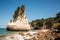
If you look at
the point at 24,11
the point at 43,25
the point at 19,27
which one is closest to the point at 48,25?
the point at 43,25

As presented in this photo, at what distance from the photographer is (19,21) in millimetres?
48156

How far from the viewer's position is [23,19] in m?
50.2

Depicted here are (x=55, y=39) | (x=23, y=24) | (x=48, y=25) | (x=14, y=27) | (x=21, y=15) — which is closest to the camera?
(x=55, y=39)

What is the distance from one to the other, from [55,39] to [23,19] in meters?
37.4

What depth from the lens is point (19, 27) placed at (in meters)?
44.5

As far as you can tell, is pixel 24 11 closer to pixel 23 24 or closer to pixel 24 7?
pixel 24 7

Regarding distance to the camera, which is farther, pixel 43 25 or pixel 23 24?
pixel 43 25

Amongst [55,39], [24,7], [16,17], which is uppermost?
[24,7]

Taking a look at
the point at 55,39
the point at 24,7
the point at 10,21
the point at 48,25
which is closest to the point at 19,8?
the point at 24,7

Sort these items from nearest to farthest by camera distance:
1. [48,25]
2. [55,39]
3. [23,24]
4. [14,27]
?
[55,39] → [14,27] → [23,24] → [48,25]

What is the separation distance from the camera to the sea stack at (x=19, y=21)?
44.6m

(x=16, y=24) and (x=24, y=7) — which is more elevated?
(x=24, y=7)

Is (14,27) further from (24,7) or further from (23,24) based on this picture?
(24,7)

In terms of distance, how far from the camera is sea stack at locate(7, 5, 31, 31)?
146 ft
